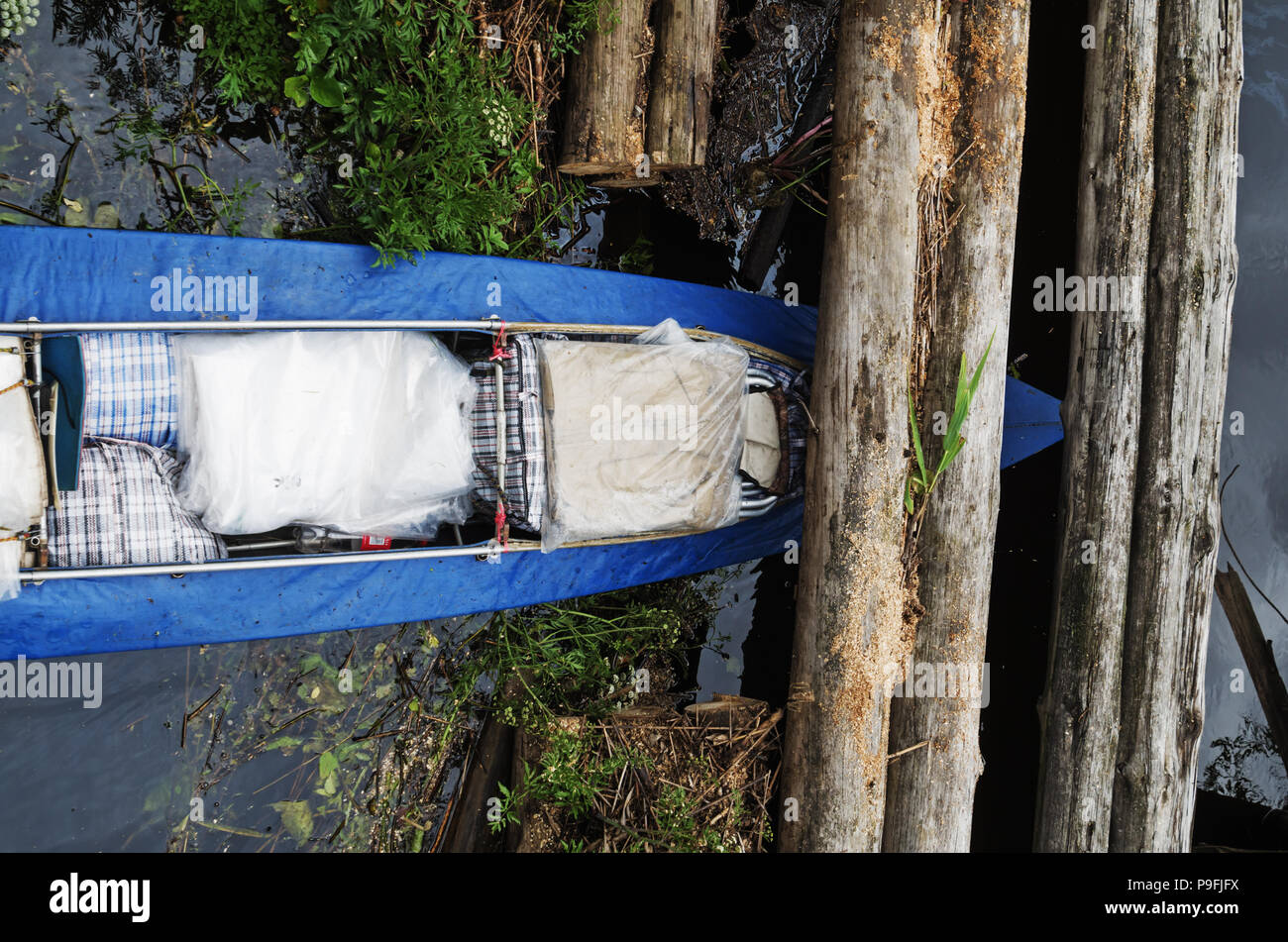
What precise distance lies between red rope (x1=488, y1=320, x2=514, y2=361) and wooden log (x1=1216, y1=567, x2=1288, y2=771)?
181 inches

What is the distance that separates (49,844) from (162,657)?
104 centimetres

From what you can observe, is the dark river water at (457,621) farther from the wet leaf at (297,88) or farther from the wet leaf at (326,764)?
the wet leaf at (297,88)

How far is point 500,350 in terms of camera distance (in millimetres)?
3936

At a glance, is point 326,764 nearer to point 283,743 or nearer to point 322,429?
point 283,743

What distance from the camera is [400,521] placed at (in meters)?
3.88

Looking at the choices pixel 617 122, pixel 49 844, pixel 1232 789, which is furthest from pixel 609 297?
pixel 1232 789

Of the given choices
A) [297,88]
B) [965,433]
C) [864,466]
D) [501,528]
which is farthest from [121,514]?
[965,433]

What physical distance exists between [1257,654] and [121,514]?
6.40 m

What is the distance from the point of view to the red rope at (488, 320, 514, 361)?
3.92m

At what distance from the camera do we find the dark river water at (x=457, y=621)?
13.7 ft

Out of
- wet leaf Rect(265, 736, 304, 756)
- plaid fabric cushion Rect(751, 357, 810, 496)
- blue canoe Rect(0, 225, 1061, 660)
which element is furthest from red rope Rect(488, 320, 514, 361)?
wet leaf Rect(265, 736, 304, 756)

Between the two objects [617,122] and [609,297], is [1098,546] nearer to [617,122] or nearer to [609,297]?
[609,297]

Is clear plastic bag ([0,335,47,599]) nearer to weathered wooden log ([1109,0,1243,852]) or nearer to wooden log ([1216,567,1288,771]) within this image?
weathered wooden log ([1109,0,1243,852])

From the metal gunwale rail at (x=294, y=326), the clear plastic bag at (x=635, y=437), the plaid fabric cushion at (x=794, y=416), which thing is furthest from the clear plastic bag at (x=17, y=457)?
the plaid fabric cushion at (x=794, y=416)
